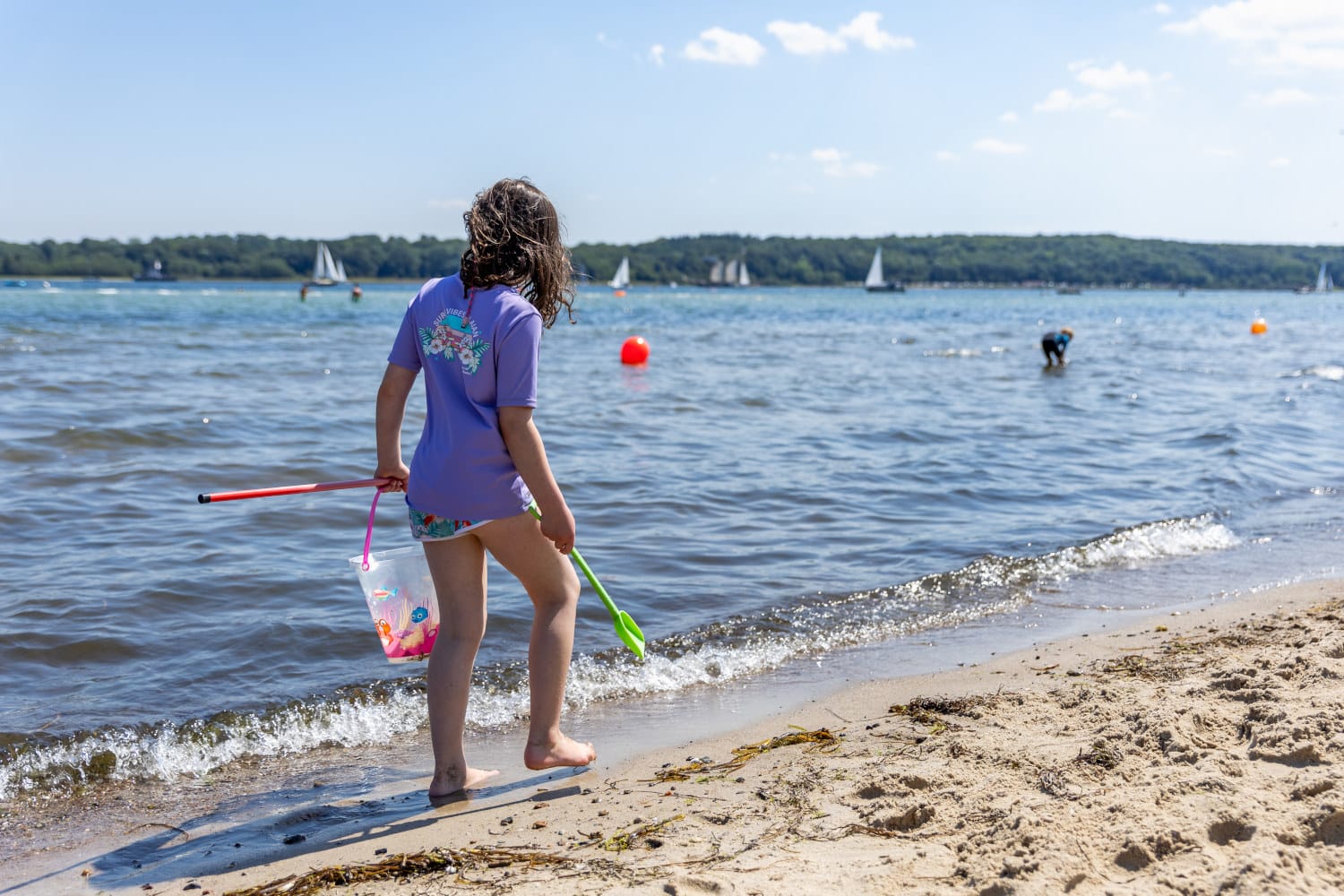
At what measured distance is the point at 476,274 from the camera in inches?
121

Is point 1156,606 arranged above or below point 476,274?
below

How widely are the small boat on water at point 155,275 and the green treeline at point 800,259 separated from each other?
82 cm

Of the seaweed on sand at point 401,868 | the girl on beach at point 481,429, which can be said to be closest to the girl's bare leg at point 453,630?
the girl on beach at point 481,429

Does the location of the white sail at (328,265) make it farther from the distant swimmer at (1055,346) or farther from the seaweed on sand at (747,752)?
the seaweed on sand at (747,752)

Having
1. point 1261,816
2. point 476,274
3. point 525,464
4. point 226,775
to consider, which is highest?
point 476,274

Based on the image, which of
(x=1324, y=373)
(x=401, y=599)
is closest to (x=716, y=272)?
(x=1324, y=373)

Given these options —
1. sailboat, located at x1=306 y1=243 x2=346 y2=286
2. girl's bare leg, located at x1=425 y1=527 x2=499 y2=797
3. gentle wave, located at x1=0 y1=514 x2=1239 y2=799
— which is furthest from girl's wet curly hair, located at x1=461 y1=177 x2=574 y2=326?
sailboat, located at x1=306 y1=243 x2=346 y2=286

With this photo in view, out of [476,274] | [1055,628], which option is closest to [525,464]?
[476,274]

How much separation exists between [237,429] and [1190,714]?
10015mm

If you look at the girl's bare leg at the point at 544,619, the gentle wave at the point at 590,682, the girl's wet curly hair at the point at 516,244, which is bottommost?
the gentle wave at the point at 590,682

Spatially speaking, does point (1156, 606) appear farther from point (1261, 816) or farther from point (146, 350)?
point (146, 350)

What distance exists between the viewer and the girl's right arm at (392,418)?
3.25 m

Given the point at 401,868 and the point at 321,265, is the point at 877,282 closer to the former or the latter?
the point at 321,265

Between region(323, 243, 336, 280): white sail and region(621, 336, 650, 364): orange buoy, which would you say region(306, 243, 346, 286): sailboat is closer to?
region(323, 243, 336, 280): white sail
